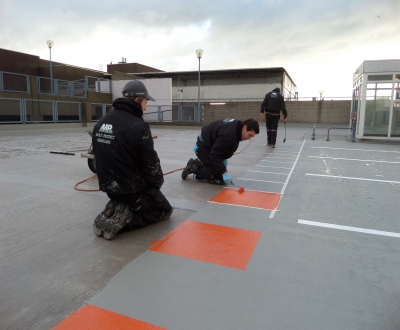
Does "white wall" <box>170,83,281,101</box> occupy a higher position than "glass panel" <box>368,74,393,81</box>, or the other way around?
"white wall" <box>170,83,281,101</box>

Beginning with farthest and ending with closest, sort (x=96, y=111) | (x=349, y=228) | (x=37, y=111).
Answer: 1. (x=96, y=111)
2. (x=37, y=111)
3. (x=349, y=228)

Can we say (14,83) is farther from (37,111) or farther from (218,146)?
(218,146)

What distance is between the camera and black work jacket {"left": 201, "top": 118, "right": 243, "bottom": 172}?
4.59 m

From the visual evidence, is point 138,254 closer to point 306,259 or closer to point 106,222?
point 106,222

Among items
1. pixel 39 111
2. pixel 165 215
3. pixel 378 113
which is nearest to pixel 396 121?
pixel 378 113

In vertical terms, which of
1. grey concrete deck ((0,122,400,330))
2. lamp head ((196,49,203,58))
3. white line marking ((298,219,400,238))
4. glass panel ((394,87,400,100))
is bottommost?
grey concrete deck ((0,122,400,330))

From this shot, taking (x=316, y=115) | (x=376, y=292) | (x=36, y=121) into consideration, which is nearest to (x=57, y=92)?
(x=36, y=121)

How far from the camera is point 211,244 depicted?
2.84 m

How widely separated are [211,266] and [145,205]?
1.08 meters

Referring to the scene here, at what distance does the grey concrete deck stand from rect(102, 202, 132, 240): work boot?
0.30ft

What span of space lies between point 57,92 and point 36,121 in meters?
5.49

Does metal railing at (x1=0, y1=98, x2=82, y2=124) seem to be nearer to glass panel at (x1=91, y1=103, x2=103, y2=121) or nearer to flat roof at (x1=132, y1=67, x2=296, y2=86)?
glass panel at (x1=91, y1=103, x2=103, y2=121)

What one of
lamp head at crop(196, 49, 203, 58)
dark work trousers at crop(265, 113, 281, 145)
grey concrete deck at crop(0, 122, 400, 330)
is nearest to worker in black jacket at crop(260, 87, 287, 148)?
dark work trousers at crop(265, 113, 281, 145)

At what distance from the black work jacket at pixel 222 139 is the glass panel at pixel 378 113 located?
9.08 m
